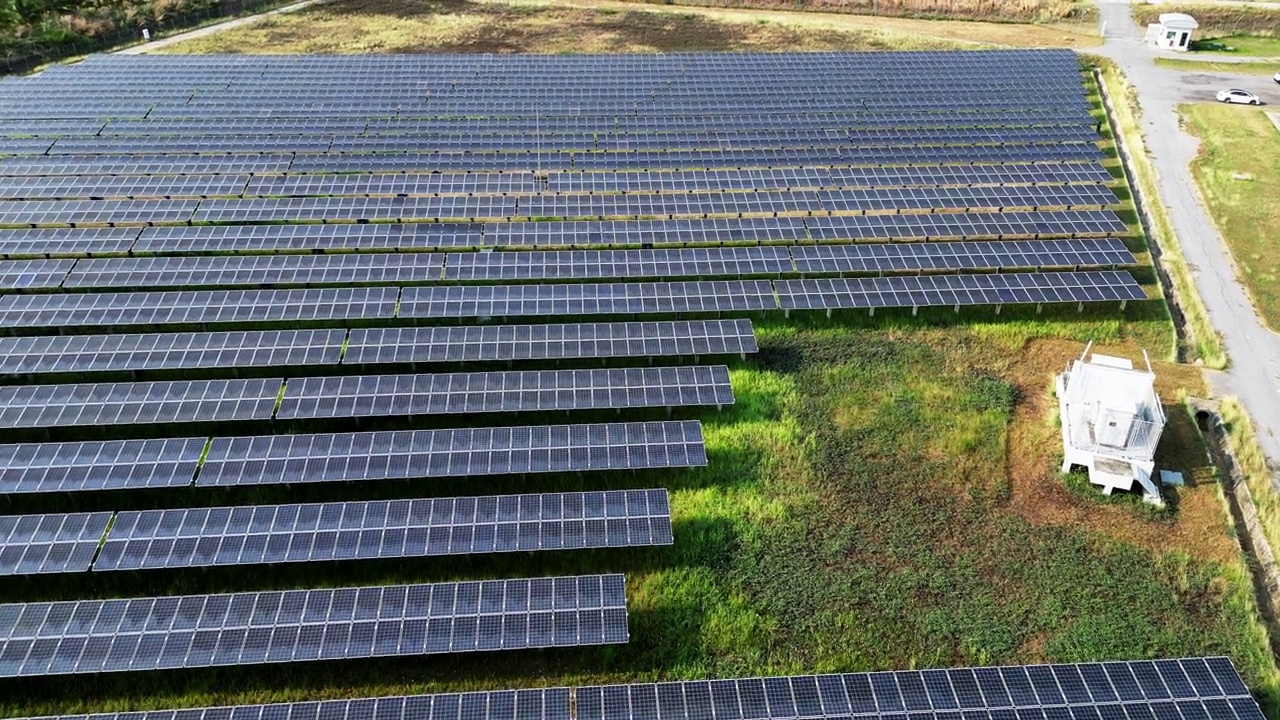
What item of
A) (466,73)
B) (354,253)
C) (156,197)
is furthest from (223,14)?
(354,253)

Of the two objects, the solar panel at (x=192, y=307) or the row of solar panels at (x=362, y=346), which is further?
the solar panel at (x=192, y=307)

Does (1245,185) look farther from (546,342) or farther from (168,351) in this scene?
(168,351)

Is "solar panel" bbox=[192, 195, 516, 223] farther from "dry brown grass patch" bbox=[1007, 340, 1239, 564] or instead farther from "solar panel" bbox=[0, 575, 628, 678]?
"dry brown grass patch" bbox=[1007, 340, 1239, 564]

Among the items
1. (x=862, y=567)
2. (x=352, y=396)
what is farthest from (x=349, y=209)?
(x=862, y=567)

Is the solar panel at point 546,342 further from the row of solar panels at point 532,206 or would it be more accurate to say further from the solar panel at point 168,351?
the row of solar panels at point 532,206

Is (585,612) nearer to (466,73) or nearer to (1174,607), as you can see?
(1174,607)

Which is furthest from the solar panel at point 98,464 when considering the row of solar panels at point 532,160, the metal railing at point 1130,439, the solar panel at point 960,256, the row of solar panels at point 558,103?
the row of solar panels at point 558,103
